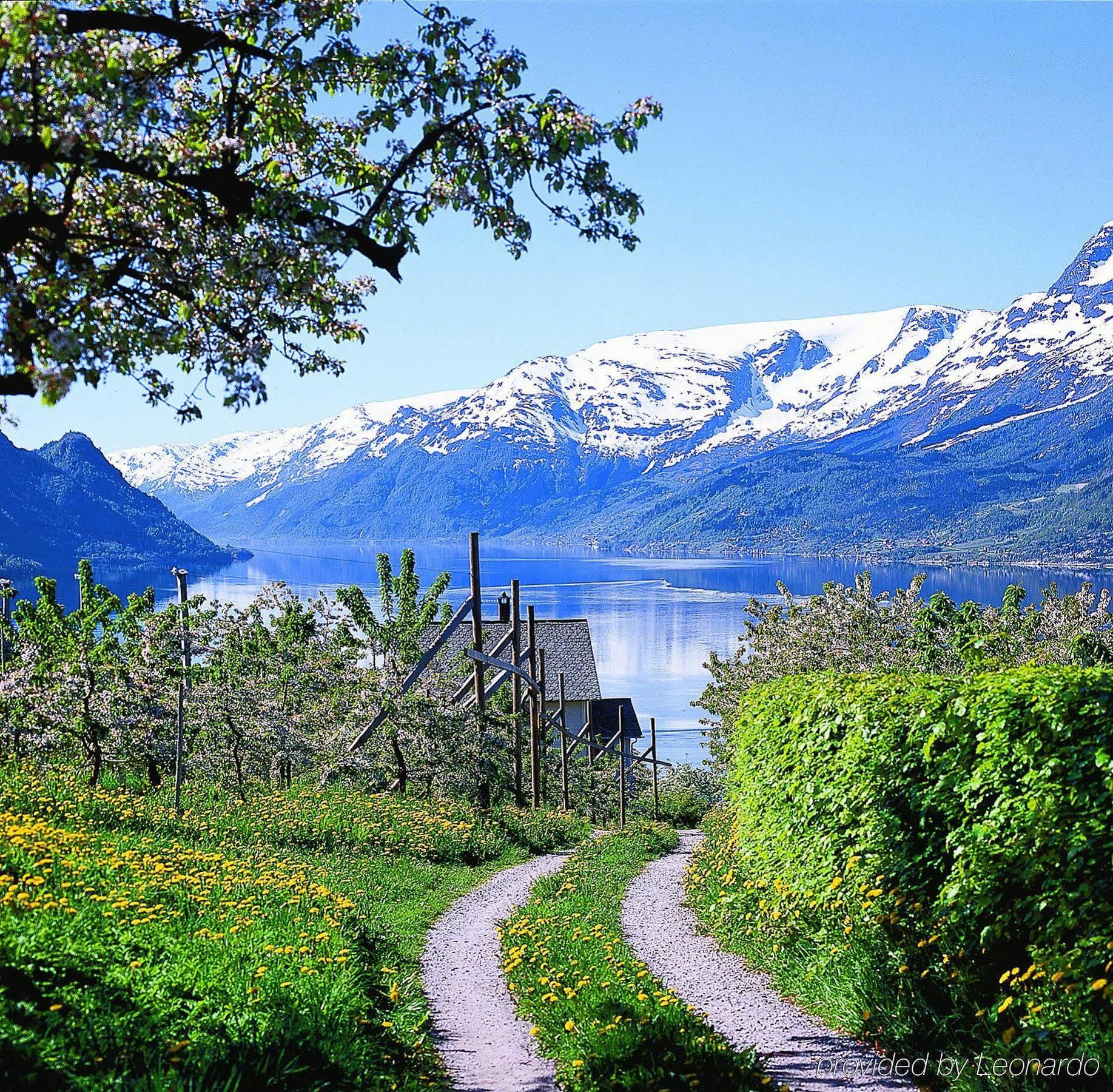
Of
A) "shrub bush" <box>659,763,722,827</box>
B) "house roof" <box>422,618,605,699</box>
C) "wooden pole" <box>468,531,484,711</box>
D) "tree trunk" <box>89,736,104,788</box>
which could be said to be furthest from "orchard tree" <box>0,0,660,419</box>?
"house roof" <box>422,618,605,699</box>

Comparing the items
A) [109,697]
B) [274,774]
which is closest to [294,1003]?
[109,697]

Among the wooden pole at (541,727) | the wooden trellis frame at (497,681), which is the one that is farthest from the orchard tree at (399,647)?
the wooden pole at (541,727)

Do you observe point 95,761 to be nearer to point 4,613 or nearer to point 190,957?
point 4,613

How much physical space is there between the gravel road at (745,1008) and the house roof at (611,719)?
39157mm

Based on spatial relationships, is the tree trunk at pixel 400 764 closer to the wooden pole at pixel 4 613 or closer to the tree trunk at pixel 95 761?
the tree trunk at pixel 95 761

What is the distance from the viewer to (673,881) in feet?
57.6

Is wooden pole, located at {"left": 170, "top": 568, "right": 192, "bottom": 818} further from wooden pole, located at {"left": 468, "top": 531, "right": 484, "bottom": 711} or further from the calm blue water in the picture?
the calm blue water

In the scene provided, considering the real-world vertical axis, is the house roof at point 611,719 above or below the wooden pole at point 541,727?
below

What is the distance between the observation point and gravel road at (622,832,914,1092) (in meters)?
6.91

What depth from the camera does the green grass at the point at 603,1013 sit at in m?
6.56

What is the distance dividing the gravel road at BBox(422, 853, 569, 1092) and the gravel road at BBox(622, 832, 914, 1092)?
1.48m

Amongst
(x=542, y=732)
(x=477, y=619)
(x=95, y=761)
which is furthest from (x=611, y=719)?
(x=95, y=761)

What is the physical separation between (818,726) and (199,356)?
5.92 meters

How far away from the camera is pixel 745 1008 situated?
8.71 meters
